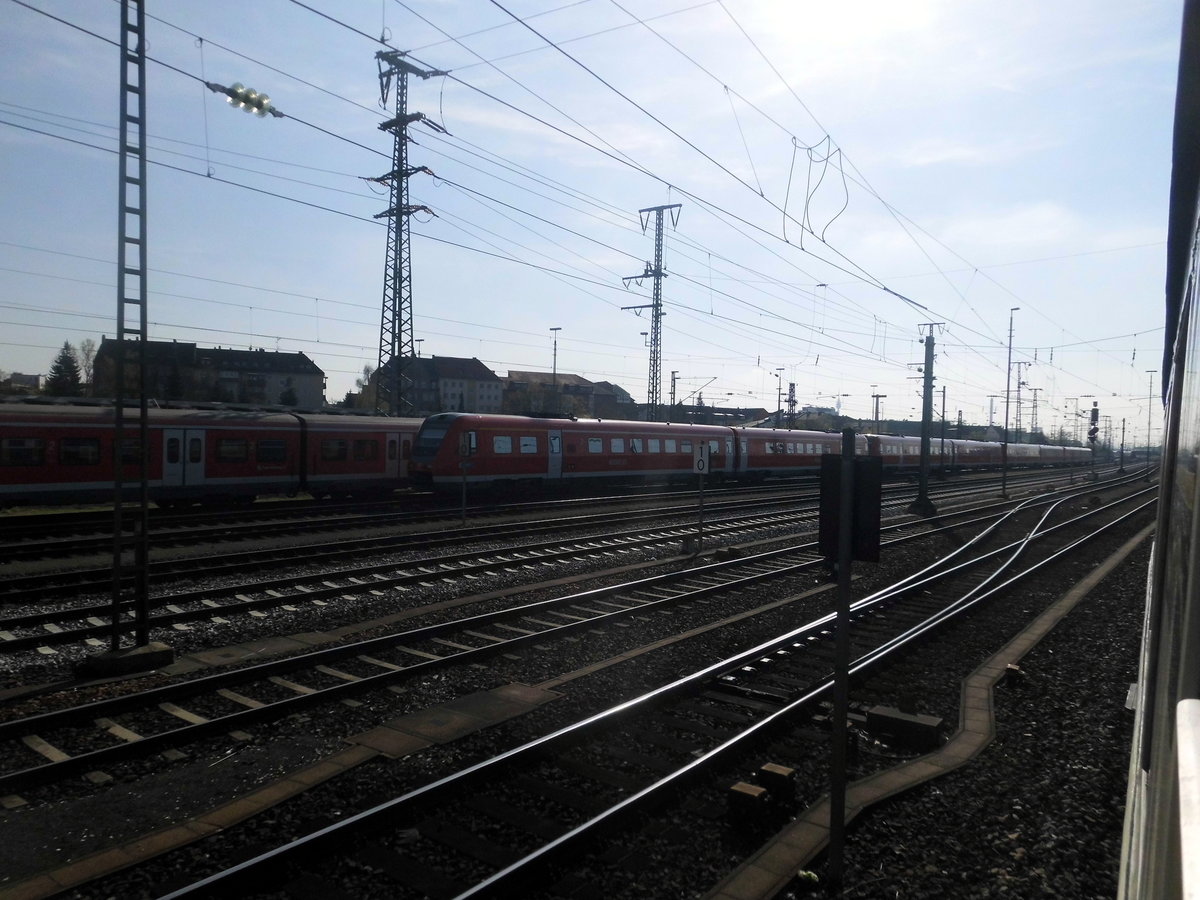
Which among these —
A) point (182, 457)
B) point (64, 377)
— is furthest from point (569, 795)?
point (64, 377)

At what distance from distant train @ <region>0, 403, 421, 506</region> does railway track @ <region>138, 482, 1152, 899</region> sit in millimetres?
15155

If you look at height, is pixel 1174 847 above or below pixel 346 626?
above

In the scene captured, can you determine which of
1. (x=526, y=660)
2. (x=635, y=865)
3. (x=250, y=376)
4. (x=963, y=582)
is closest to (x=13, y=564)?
(x=526, y=660)

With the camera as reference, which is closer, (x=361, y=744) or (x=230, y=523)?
(x=361, y=744)

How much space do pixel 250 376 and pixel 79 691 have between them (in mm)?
69494

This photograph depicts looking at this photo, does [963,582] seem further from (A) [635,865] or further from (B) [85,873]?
(B) [85,873]

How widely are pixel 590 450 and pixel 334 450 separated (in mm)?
8171

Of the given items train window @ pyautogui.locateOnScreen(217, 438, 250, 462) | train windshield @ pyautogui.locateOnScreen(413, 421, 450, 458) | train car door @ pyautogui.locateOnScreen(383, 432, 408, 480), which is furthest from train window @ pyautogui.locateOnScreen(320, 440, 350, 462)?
train window @ pyautogui.locateOnScreen(217, 438, 250, 462)

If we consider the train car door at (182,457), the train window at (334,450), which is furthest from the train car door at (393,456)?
the train car door at (182,457)

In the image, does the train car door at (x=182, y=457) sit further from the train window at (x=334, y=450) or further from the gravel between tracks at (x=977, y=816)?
the gravel between tracks at (x=977, y=816)

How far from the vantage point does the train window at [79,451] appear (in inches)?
756

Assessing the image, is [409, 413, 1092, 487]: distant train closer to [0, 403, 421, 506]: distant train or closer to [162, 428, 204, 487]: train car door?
[0, 403, 421, 506]: distant train

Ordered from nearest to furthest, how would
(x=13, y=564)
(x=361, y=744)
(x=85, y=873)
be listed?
(x=85, y=873) < (x=361, y=744) < (x=13, y=564)

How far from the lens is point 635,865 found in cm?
485
